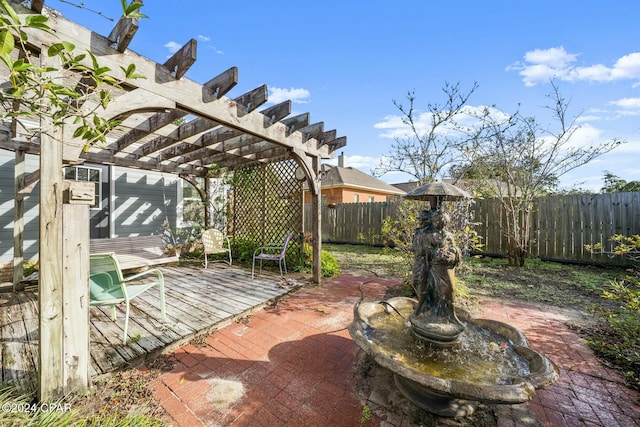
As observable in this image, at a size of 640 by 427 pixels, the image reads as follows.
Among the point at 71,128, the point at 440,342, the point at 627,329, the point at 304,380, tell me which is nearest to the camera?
the point at 71,128

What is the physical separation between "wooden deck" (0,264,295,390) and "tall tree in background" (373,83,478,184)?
3.24 meters

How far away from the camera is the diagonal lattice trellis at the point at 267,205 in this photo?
18.7ft

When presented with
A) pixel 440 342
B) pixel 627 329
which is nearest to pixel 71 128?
pixel 440 342

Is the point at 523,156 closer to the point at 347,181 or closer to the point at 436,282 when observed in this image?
the point at 436,282

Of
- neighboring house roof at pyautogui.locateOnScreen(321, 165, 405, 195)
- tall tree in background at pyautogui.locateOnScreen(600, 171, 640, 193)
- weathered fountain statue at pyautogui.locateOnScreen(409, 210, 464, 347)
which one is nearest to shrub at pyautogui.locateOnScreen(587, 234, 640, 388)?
weathered fountain statue at pyautogui.locateOnScreen(409, 210, 464, 347)

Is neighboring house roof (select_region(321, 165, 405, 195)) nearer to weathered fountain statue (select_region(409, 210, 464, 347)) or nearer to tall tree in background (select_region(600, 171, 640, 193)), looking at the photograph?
tall tree in background (select_region(600, 171, 640, 193))

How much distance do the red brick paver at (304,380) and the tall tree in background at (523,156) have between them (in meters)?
3.64

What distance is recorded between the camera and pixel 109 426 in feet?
4.96

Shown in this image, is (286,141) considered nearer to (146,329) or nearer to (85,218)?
(85,218)

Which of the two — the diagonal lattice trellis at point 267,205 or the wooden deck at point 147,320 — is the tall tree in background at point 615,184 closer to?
the diagonal lattice trellis at point 267,205

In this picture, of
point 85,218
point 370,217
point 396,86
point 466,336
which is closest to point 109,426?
point 85,218

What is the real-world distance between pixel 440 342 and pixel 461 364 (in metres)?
0.19

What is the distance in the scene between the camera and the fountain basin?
1357 mm

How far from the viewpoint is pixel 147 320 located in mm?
2980
